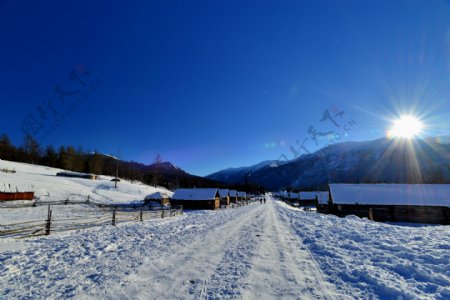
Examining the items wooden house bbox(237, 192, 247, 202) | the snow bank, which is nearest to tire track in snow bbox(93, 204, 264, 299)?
the snow bank

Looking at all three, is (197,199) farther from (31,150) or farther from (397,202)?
(31,150)

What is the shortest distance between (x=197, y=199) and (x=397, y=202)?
38.1 m

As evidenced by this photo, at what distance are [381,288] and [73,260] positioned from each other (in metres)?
9.88

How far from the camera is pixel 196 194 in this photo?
191ft

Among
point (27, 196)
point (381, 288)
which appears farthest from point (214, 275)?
point (27, 196)

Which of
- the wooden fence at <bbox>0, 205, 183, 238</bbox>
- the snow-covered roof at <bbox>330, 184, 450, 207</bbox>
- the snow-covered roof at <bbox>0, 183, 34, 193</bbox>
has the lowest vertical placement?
the wooden fence at <bbox>0, 205, 183, 238</bbox>

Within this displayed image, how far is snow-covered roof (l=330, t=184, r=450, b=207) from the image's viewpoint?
33.7 meters

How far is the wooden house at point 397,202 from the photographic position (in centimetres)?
3195

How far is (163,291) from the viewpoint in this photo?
5922 millimetres

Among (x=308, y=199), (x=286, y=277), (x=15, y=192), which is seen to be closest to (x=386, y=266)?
(x=286, y=277)

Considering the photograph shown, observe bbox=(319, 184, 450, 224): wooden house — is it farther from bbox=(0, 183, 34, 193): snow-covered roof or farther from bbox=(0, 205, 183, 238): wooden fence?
bbox=(0, 183, 34, 193): snow-covered roof

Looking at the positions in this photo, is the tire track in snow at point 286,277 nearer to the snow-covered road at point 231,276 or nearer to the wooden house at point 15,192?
the snow-covered road at point 231,276

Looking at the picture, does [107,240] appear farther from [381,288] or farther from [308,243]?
[381,288]

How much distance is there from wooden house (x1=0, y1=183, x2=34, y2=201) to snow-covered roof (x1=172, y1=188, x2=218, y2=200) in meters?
28.3
